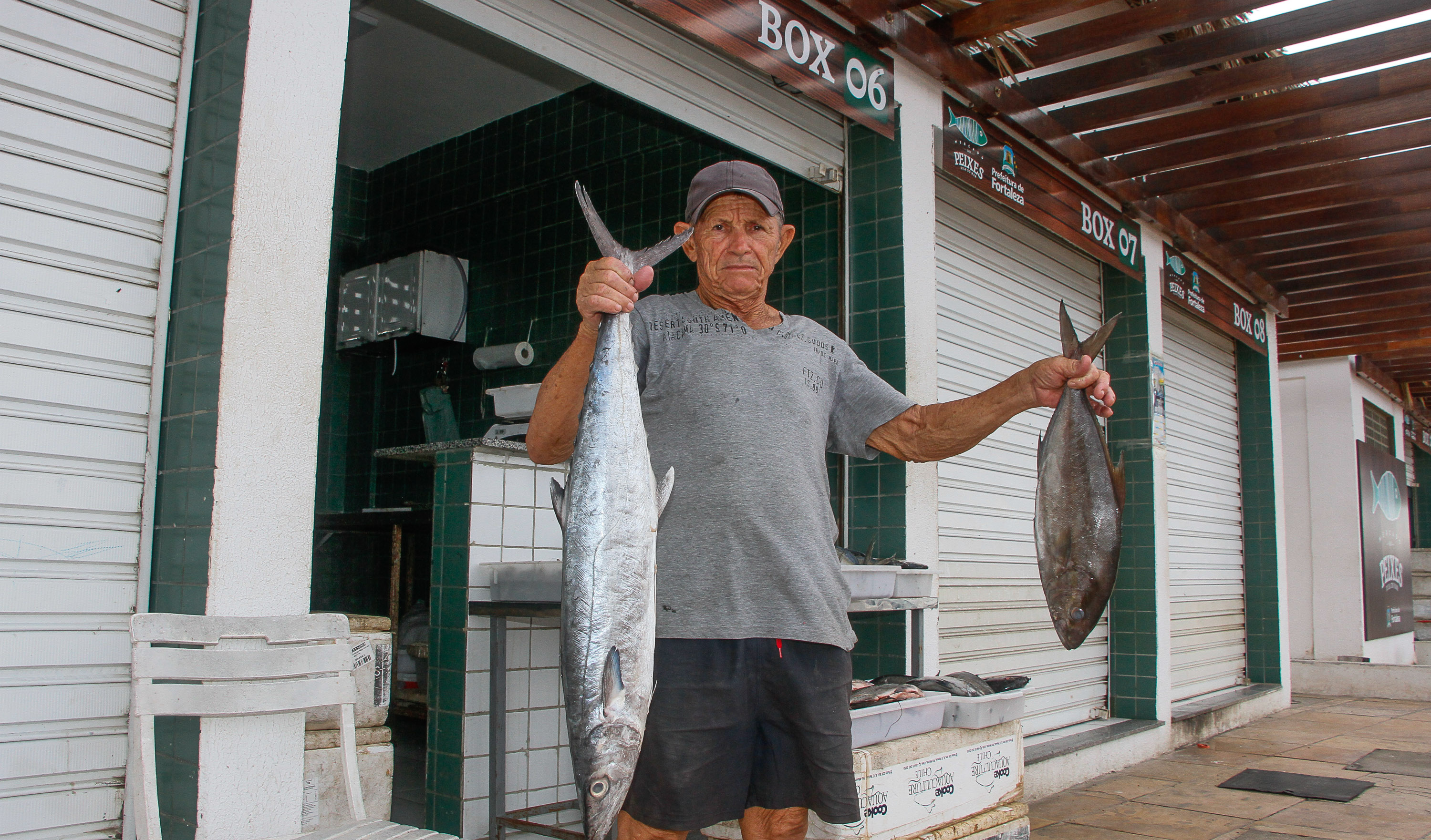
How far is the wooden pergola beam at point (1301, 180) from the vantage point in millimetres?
6066

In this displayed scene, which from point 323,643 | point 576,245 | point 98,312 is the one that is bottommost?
point 323,643

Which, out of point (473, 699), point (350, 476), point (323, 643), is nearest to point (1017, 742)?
point (473, 699)

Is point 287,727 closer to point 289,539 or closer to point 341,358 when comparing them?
point 289,539

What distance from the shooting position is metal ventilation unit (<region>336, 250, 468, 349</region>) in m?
6.75

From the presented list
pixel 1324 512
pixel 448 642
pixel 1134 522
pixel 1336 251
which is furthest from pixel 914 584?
pixel 1324 512

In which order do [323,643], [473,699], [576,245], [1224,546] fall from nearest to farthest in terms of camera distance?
[323,643], [473,699], [576,245], [1224,546]

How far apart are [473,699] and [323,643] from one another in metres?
1.41

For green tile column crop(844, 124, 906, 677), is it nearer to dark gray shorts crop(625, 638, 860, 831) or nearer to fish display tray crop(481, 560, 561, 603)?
fish display tray crop(481, 560, 561, 603)

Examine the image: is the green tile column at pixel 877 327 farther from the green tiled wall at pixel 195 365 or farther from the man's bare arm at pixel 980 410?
the green tiled wall at pixel 195 365

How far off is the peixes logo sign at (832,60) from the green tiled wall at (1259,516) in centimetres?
651

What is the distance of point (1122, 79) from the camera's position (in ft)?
16.7

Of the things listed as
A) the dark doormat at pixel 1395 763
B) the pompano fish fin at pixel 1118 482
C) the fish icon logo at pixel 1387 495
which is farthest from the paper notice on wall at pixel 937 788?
the fish icon logo at pixel 1387 495

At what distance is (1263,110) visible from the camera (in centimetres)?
541

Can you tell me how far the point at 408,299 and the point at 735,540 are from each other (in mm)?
5388
